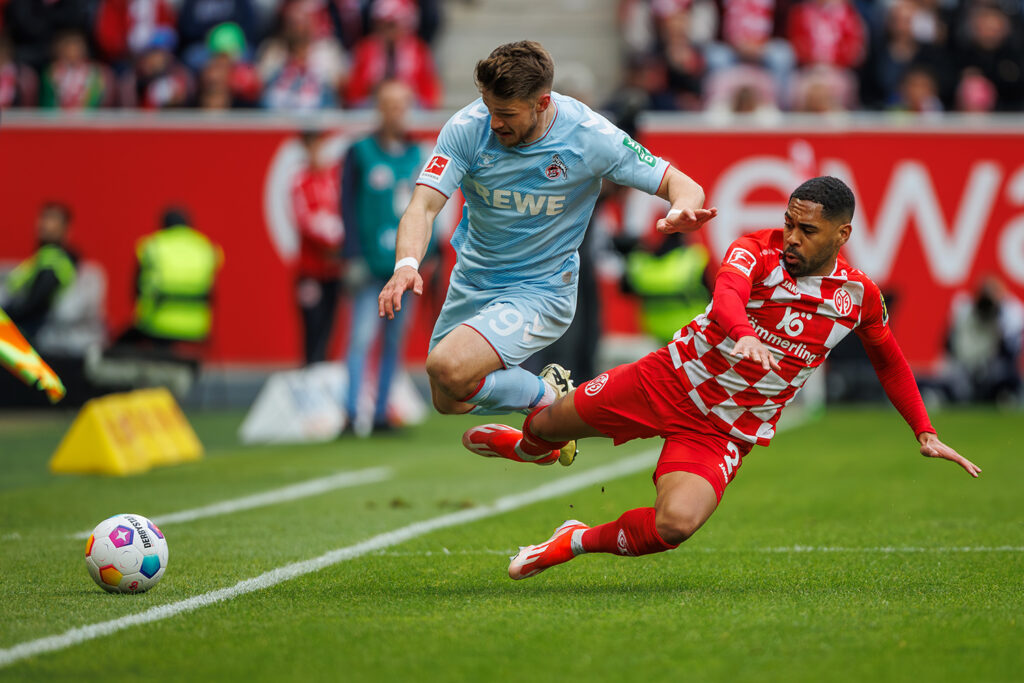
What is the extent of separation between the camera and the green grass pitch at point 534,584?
4422 mm

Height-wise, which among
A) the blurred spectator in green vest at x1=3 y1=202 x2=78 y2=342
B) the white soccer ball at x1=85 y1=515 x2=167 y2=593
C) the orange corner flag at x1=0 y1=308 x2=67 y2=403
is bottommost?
the blurred spectator in green vest at x1=3 y1=202 x2=78 y2=342

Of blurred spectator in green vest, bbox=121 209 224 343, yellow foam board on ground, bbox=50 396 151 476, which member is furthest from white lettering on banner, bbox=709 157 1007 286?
yellow foam board on ground, bbox=50 396 151 476

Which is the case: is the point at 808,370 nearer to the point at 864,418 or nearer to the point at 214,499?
the point at 214,499

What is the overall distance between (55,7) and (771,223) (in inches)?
393

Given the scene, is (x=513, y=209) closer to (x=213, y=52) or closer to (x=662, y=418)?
(x=662, y=418)

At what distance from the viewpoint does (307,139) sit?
14133 millimetres

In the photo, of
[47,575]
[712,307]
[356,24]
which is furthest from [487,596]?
[356,24]

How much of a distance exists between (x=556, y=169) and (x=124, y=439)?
5.27m

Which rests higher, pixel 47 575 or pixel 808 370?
pixel 808 370

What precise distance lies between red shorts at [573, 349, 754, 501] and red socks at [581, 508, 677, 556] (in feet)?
0.85

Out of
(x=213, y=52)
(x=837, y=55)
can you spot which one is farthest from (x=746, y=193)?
(x=213, y=52)

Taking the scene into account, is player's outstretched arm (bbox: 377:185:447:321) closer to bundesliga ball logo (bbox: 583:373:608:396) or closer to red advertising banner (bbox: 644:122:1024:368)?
bundesliga ball logo (bbox: 583:373:608:396)

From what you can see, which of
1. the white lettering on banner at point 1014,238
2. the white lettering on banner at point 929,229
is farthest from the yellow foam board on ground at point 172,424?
the white lettering on banner at point 1014,238

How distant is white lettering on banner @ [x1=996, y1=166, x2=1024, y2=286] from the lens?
630 inches
